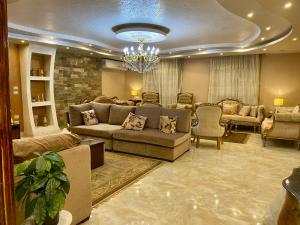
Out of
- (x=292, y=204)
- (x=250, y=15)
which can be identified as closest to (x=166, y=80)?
(x=250, y=15)

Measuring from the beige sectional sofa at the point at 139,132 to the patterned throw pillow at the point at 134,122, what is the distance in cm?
12

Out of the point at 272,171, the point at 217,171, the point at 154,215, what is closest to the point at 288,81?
the point at 272,171

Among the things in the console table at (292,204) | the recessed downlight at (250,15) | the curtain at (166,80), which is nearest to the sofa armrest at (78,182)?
the console table at (292,204)

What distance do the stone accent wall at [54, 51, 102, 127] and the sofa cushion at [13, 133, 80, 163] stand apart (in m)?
5.14

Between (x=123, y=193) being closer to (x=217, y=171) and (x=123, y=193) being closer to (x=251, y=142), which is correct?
(x=217, y=171)

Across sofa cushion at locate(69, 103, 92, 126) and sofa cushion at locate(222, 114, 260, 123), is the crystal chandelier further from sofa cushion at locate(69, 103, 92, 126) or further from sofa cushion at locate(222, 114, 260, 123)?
sofa cushion at locate(222, 114, 260, 123)

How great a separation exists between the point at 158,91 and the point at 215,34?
4.31m

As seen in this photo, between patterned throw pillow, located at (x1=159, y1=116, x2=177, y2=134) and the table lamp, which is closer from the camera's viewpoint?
patterned throw pillow, located at (x1=159, y1=116, x2=177, y2=134)

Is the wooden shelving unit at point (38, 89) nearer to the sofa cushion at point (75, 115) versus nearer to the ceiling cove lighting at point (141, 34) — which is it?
the sofa cushion at point (75, 115)

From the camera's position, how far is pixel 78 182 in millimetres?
2236

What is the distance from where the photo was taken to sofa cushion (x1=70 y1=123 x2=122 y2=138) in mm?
4773

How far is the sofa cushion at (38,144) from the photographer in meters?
1.89

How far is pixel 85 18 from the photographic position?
4.67 meters

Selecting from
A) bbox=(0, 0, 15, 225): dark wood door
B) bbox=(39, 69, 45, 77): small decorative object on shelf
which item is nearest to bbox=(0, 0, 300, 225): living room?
bbox=(0, 0, 15, 225): dark wood door
